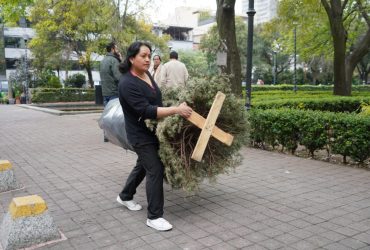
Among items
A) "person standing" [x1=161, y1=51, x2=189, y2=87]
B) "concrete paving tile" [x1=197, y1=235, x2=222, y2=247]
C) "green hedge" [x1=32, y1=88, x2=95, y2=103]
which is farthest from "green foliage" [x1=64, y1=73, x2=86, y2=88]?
"concrete paving tile" [x1=197, y1=235, x2=222, y2=247]

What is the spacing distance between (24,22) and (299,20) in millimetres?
45404

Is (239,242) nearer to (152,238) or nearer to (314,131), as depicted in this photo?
(152,238)

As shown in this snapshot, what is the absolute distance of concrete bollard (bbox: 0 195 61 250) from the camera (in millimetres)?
3666

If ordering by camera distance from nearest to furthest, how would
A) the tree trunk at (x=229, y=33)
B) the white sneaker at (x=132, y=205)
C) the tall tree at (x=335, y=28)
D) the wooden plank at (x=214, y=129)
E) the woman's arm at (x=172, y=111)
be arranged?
the woman's arm at (x=172, y=111) < the wooden plank at (x=214, y=129) < the white sneaker at (x=132, y=205) < the tree trunk at (x=229, y=33) < the tall tree at (x=335, y=28)

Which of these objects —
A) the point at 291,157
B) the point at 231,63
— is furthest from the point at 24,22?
the point at 291,157

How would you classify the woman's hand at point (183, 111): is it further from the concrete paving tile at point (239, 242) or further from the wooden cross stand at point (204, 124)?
the concrete paving tile at point (239, 242)

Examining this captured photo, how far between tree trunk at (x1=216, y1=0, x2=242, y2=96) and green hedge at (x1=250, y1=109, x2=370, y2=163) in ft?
9.41

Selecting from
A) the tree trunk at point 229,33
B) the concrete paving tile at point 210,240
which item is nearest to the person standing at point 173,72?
the tree trunk at point 229,33

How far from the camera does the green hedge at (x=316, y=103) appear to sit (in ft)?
33.1

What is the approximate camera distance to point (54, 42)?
3084 cm

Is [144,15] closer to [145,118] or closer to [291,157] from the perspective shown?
[291,157]

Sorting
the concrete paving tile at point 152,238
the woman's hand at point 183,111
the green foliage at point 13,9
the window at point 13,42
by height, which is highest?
the window at point 13,42

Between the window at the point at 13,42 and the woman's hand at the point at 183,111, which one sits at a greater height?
the window at the point at 13,42

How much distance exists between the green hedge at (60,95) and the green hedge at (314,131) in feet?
72.5
